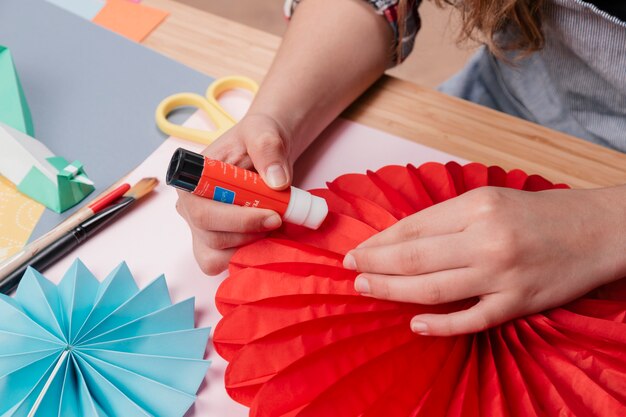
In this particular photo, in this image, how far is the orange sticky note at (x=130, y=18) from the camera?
709 millimetres

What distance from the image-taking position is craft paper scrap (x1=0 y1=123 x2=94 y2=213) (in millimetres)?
538

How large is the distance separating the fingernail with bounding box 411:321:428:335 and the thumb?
143 mm

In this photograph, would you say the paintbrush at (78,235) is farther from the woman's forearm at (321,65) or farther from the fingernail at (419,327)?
the fingernail at (419,327)

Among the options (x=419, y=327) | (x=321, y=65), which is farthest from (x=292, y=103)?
(x=419, y=327)

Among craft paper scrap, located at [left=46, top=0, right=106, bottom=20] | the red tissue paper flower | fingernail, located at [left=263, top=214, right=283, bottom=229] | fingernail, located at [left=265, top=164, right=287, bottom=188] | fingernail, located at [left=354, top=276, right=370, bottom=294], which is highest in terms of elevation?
craft paper scrap, located at [left=46, top=0, right=106, bottom=20]

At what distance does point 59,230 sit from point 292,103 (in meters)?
0.24

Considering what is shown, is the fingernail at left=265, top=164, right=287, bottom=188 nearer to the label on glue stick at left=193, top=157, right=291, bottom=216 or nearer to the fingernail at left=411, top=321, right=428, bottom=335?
the label on glue stick at left=193, top=157, right=291, bottom=216

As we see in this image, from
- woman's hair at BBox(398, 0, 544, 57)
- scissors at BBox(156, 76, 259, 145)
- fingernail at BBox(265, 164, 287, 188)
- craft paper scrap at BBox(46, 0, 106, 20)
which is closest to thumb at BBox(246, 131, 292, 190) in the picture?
fingernail at BBox(265, 164, 287, 188)

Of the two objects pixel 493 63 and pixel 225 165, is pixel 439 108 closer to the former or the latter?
pixel 493 63

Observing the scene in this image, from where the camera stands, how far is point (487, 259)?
1.34 ft

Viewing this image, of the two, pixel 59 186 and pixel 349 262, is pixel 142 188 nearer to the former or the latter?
pixel 59 186

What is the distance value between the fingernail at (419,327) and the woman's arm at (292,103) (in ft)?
0.42

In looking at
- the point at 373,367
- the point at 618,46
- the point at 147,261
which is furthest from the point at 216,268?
the point at 618,46

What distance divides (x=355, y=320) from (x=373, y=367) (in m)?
0.04
